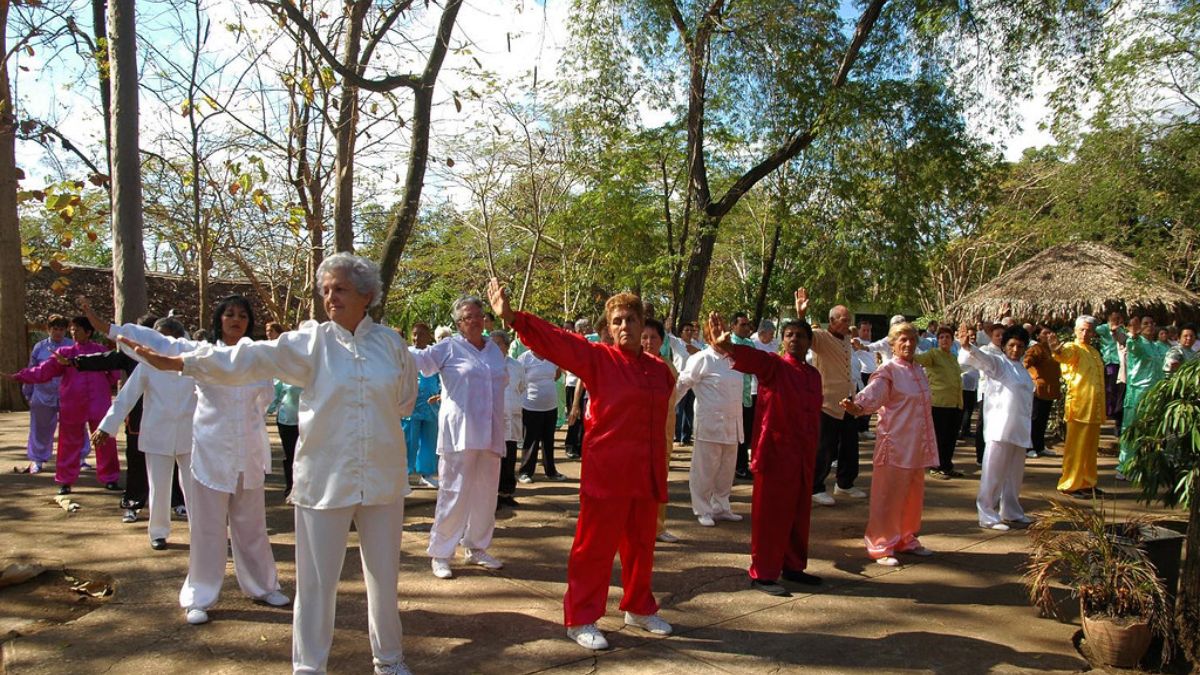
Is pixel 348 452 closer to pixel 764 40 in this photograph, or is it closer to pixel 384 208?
pixel 764 40

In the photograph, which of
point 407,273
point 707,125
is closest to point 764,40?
point 707,125

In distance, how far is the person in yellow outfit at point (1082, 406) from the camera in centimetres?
862

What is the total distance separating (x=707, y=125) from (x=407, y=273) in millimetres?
16169

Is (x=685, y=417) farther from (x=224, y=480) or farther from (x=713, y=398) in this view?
(x=224, y=480)

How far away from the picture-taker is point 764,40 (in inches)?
562

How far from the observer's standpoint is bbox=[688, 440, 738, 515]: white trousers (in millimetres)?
7484

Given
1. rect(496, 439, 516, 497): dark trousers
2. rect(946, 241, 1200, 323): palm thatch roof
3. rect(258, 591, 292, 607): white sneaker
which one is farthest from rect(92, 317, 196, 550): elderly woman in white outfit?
rect(946, 241, 1200, 323): palm thatch roof

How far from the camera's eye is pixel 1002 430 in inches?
298

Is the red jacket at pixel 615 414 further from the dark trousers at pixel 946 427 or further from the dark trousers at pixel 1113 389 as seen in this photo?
the dark trousers at pixel 1113 389

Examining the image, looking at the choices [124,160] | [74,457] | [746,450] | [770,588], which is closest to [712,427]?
[770,588]

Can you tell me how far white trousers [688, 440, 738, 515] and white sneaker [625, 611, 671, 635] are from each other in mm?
2783

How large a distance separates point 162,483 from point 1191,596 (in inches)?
259

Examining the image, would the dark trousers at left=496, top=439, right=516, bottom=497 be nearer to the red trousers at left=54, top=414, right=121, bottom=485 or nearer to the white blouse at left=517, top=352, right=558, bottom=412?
the white blouse at left=517, top=352, right=558, bottom=412

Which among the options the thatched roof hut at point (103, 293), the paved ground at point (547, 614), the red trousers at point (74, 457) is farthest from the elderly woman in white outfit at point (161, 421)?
the thatched roof hut at point (103, 293)
